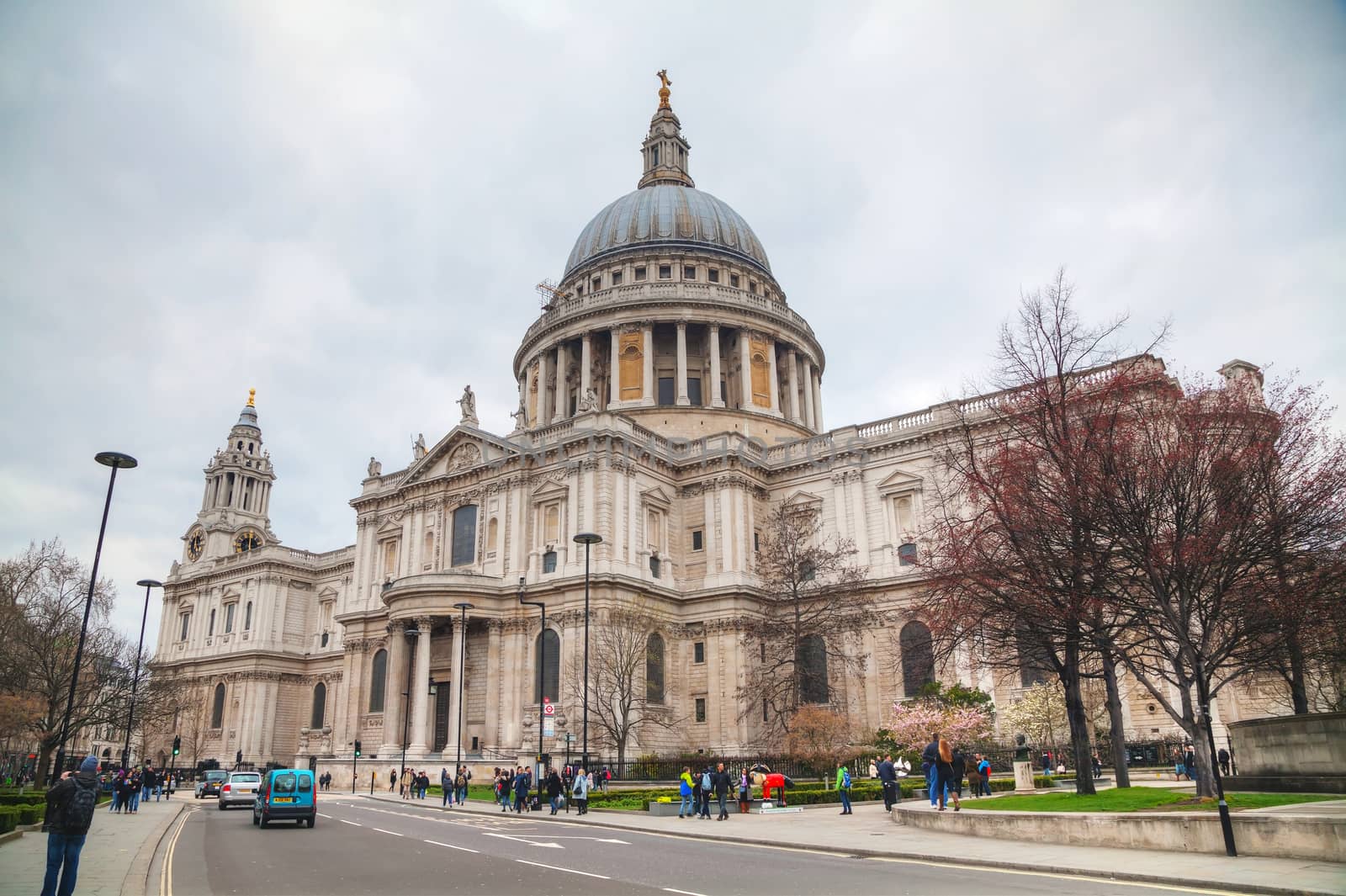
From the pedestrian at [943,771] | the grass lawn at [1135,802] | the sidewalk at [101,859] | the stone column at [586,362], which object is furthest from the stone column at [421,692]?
the grass lawn at [1135,802]

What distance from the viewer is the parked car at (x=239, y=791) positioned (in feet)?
127

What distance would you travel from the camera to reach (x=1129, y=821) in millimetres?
17344

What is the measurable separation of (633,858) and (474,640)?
3515 centimetres

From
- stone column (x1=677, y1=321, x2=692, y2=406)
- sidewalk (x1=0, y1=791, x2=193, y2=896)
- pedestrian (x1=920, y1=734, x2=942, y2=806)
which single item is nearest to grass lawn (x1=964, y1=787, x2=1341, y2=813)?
pedestrian (x1=920, y1=734, x2=942, y2=806)

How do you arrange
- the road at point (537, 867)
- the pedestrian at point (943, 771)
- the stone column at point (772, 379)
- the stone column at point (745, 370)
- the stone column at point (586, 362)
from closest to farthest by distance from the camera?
the road at point (537, 867)
the pedestrian at point (943, 771)
the stone column at point (745, 370)
the stone column at point (586, 362)
the stone column at point (772, 379)

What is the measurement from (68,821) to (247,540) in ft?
256

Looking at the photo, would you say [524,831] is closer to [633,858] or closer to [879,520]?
[633,858]

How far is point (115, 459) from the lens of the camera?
27828 mm

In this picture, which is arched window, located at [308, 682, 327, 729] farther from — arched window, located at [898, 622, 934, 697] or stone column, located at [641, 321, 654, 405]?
arched window, located at [898, 622, 934, 697]

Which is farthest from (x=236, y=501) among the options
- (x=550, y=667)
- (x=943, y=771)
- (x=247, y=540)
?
(x=943, y=771)

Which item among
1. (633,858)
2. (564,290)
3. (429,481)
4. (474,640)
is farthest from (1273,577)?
(564,290)

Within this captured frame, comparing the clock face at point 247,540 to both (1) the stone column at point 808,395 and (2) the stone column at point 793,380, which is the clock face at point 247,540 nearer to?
(2) the stone column at point 793,380

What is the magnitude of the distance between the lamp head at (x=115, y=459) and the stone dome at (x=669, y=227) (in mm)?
49393

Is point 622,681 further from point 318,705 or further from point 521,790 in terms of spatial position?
point 318,705
